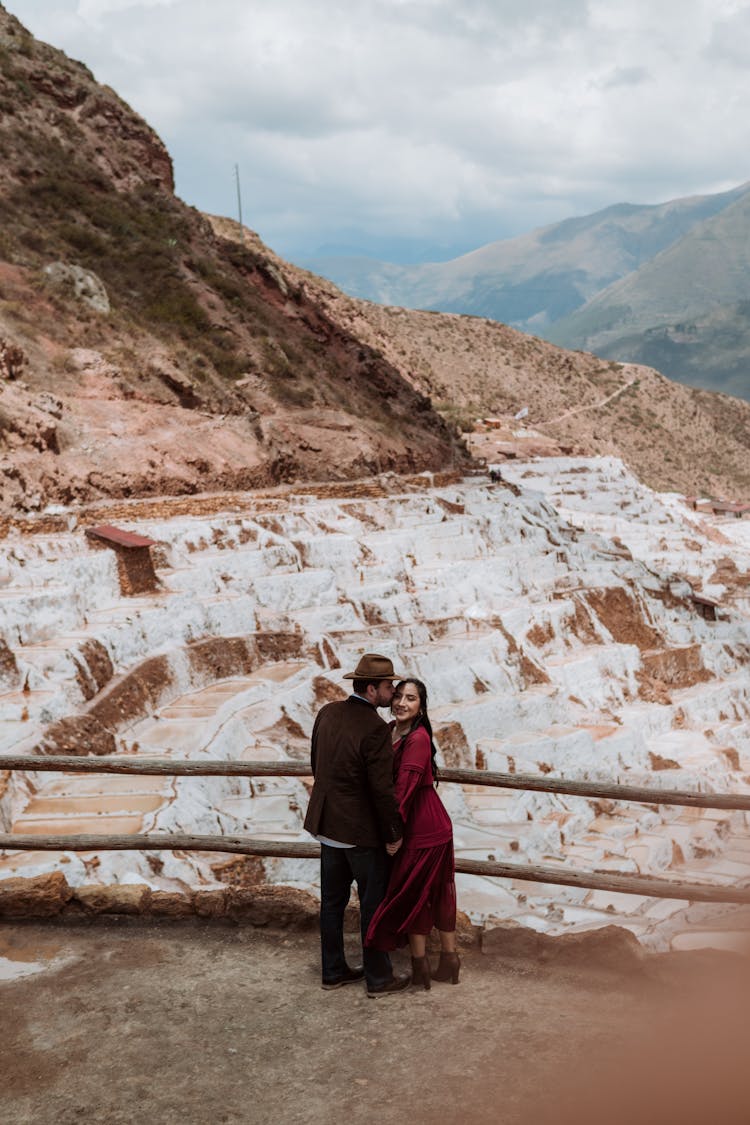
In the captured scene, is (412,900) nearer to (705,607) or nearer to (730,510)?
(705,607)

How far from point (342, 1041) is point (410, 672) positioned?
1252cm

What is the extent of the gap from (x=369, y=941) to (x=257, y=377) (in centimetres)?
2564

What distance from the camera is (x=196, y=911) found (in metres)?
5.29

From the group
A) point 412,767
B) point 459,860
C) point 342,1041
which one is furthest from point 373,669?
point 342,1041

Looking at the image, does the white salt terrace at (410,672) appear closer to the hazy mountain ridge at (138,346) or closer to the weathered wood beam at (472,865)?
the hazy mountain ridge at (138,346)

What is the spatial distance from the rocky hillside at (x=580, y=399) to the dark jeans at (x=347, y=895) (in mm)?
67868

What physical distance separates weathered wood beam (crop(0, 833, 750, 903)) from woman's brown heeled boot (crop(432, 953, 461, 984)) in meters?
0.44

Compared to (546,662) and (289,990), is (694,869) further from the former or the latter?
(289,990)

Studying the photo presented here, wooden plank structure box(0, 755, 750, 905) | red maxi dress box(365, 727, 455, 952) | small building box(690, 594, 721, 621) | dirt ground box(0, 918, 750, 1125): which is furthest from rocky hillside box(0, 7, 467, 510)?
red maxi dress box(365, 727, 455, 952)

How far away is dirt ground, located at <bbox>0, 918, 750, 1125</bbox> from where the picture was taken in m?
3.47

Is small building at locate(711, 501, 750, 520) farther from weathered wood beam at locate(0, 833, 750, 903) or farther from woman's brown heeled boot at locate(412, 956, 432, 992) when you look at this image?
woman's brown heeled boot at locate(412, 956, 432, 992)

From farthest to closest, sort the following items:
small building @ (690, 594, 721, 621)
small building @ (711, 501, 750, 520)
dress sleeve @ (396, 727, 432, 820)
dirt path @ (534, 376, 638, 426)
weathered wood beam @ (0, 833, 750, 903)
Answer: dirt path @ (534, 376, 638, 426), small building @ (711, 501, 750, 520), small building @ (690, 594, 721, 621), weathered wood beam @ (0, 833, 750, 903), dress sleeve @ (396, 727, 432, 820)

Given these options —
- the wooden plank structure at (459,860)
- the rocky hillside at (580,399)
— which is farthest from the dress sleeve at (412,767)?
the rocky hillside at (580,399)

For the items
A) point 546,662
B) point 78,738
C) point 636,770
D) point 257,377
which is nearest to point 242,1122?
point 78,738
